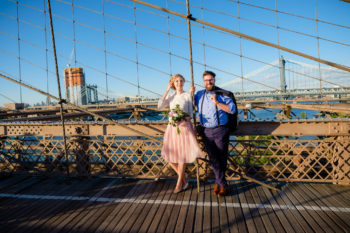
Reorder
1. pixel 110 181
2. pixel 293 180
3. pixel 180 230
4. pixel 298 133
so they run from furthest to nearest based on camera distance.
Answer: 1. pixel 110 181
2. pixel 293 180
3. pixel 298 133
4. pixel 180 230

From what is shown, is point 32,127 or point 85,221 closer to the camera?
point 85,221

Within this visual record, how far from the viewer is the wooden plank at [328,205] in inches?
85.3

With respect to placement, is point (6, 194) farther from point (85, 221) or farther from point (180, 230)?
point (180, 230)

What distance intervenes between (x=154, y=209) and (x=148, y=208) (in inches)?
3.3

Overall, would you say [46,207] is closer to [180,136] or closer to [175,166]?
[175,166]

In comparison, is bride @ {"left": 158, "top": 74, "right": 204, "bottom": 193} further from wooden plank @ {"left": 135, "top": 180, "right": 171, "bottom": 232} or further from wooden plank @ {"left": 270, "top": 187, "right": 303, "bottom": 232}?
wooden plank @ {"left": 270, "top": 187, "right": 303, "bottom": 232}

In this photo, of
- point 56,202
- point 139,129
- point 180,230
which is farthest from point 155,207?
point 56,202

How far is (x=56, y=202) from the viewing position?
9.38 feet

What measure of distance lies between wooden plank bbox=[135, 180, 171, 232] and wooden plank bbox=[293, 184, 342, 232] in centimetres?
185

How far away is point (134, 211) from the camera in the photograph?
8.39 ft

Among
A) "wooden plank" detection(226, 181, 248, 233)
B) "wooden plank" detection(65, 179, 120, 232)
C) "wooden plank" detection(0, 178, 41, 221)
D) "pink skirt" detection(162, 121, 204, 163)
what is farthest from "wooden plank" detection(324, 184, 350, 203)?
"wooden plank" detection(0, 178, 41, 221)

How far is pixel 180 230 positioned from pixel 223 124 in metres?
1.31

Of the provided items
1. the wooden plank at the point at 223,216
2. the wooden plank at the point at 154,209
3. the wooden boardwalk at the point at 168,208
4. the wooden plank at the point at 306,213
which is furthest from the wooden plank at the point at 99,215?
the wooden plank at the point at 306,213

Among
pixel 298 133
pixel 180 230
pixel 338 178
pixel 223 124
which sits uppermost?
pixel 223 124
